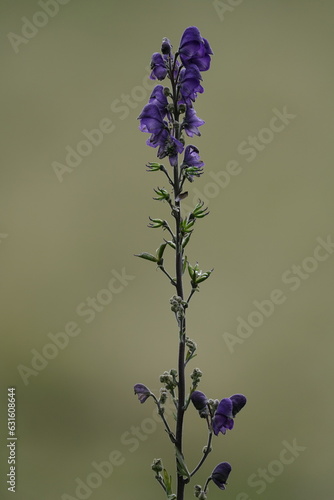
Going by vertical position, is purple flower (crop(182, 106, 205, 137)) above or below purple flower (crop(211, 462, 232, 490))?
above

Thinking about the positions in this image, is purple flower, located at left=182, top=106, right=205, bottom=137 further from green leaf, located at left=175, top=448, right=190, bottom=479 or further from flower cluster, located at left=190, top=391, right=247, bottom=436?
green leaf, located at left=175, top=448, right=190, bottom=479

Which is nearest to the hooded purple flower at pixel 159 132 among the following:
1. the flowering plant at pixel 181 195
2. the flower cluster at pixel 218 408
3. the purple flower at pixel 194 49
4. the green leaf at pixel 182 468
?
the flowering plant at pixel 181 195

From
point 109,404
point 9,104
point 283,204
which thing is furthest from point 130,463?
point 9,104

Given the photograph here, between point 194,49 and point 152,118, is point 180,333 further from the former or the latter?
point 194,49

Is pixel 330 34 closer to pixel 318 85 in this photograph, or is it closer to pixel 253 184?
pixel 318 85

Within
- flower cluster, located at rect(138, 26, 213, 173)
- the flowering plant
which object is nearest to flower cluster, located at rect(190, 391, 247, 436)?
the flowering plant

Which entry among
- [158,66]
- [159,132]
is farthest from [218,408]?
[158,66]

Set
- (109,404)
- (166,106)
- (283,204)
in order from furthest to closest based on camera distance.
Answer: (283,204), (109,404), (166,106)
